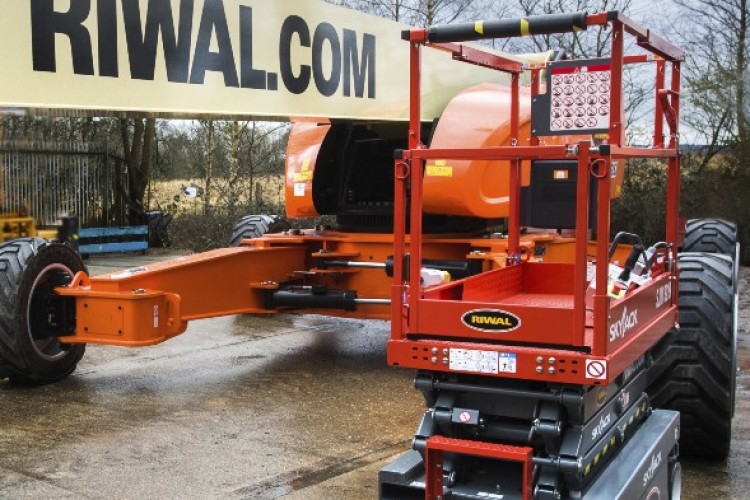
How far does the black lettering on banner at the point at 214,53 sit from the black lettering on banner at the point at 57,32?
598mm

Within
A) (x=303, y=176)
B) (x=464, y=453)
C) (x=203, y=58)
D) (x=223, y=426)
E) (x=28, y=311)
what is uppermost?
(x=203, y=58)

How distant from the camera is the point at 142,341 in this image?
259 inches

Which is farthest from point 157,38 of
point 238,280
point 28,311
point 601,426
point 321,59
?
point 238,280

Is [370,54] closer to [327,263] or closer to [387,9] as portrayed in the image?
[327,263]

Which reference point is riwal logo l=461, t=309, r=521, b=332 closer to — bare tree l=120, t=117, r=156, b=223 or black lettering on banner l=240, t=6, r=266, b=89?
black lettering on banner l=240, t=6, r=266, b=89

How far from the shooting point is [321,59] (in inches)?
212

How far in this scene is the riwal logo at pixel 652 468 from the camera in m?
3.85

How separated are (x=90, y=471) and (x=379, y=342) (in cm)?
436

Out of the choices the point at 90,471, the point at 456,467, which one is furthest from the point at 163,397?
the point at 456,467

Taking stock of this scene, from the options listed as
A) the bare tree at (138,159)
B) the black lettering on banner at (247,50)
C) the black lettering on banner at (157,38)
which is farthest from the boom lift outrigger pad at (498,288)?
the bare tree at (138,159)

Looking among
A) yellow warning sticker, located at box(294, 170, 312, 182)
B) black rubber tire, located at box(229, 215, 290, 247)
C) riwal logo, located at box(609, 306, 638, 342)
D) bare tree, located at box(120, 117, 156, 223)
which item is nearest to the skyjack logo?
riwal logo, located at box(609, 306, 638, 342)

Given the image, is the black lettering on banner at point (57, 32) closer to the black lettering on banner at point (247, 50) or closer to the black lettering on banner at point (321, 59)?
the black lettering on banner at point (247, 50)

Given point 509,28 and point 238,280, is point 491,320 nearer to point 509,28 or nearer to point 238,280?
point 509,28

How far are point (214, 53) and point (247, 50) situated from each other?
266 millimetres
